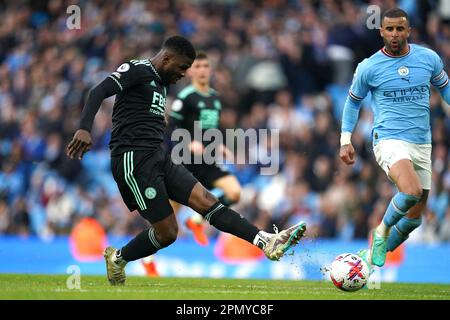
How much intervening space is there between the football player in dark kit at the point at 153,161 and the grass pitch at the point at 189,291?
540 millimetres

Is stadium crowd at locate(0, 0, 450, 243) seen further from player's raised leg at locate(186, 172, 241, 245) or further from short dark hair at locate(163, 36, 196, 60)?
short dark hair at locate(163, 36, 196, 60)

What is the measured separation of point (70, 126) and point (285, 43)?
4534mm

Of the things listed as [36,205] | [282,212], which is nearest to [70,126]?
[36,205]

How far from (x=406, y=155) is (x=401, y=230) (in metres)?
0.88

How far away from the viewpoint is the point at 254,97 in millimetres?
17922

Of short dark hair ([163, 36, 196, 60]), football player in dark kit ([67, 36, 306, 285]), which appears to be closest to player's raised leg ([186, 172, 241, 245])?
football player in dark kit ([67, 36, 306, 285])

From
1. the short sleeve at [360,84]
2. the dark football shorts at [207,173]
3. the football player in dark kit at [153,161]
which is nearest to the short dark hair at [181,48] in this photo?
→ the football player in dark kit at [153,161]

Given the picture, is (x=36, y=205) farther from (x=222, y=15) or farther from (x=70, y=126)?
(x=222, y=15)

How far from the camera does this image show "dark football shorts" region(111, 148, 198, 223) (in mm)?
8406

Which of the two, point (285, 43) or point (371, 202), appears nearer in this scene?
point (371, 202)

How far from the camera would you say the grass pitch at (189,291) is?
301 inches

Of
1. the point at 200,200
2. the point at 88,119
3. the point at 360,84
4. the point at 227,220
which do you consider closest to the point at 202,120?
the point at 360,84

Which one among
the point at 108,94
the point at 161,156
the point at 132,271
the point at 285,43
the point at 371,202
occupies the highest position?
the point at 285,43

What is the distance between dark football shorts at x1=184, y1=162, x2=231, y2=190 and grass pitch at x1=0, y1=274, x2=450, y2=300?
6.58 feet
